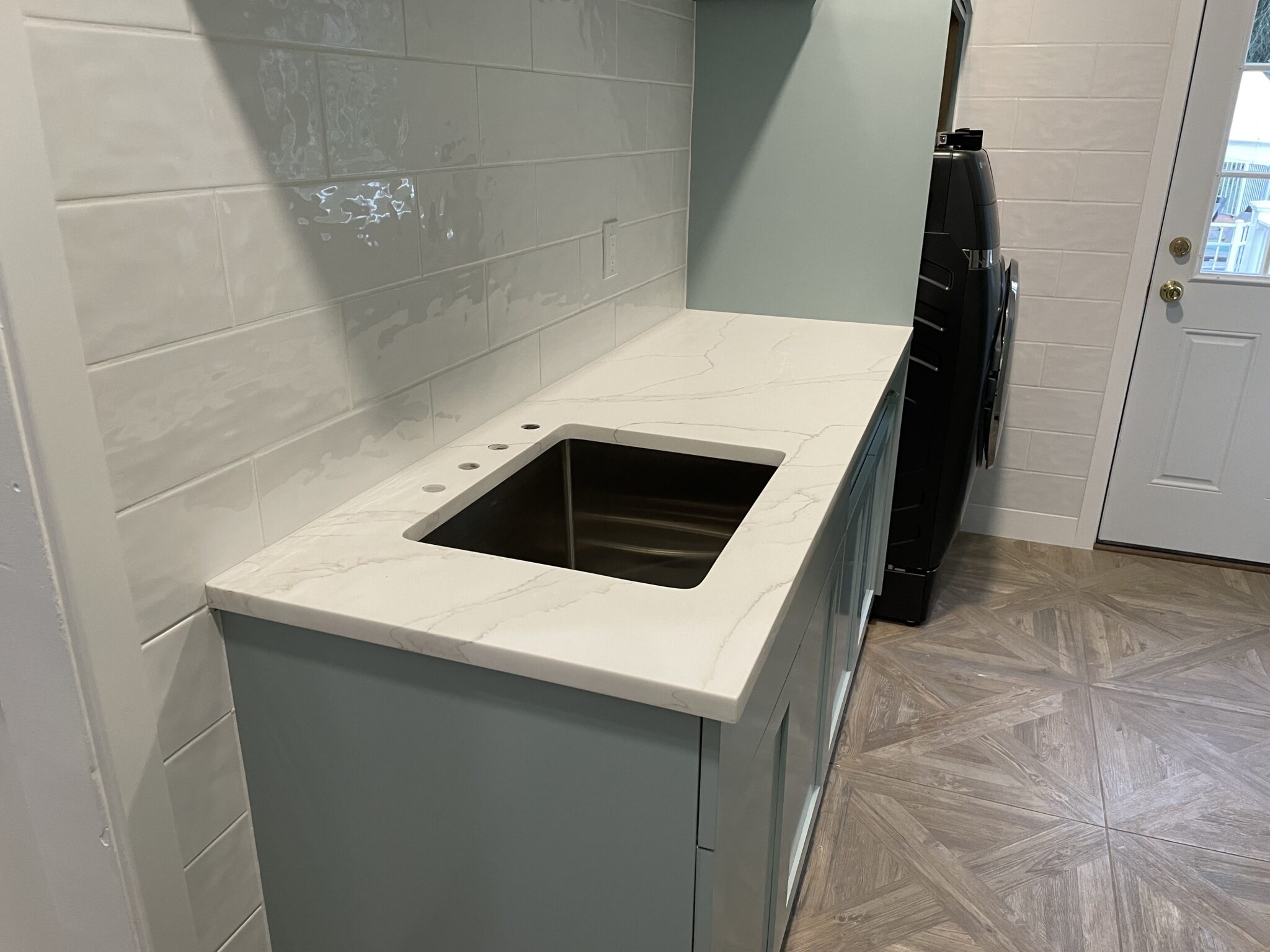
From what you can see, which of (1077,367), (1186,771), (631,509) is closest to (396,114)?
(631,509)

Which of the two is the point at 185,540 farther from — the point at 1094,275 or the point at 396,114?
the point at 1094,275

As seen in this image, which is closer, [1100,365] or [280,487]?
[280,487]

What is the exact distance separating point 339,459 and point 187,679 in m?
0.31

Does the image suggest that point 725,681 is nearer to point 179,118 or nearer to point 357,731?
point 357,731

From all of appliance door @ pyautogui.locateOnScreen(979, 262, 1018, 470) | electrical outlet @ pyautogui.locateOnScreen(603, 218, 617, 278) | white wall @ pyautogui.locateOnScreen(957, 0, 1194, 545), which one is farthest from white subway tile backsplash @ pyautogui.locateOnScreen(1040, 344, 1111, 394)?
electrical outlet @ pyautogui.locateOnScreen(603, 218, 617, 278)

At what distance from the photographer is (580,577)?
100cm

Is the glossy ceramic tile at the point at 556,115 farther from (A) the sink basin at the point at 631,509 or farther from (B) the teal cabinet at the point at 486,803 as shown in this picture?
(B) the teal cabinet at the point at 486,803

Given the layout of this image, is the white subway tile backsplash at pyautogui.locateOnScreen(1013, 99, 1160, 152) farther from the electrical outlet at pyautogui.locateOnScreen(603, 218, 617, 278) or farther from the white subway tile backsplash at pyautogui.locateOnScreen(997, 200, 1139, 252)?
the electrical outlet at pyautogui.locateOnScreen(603, 218, 617, 278)

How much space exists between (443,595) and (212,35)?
1.84ft

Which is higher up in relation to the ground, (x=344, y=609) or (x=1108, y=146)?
(x=1108, y=146)

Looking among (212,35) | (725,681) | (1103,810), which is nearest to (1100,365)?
(1103,810)

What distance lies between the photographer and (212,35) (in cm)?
86

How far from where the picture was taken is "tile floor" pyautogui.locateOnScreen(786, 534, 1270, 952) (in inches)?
66.4

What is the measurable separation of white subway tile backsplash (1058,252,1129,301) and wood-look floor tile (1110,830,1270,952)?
1679 millimetres
